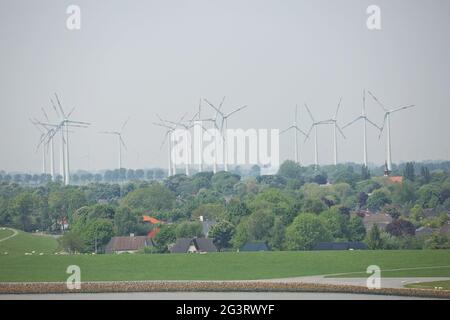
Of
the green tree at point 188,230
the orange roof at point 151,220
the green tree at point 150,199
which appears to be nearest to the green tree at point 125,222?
the orange roof at point 151,220

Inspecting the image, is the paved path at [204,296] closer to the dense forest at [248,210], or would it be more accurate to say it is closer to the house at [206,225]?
the dense forest at [248,210]

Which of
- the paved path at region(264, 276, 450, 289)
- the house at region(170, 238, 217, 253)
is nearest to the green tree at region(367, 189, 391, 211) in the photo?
the house at region(170, 238, 217, 253)

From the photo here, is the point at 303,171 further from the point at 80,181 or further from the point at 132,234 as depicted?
the point at 132,234

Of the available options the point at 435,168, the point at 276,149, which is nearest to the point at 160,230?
the point at 276,149

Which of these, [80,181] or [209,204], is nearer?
[209,204]

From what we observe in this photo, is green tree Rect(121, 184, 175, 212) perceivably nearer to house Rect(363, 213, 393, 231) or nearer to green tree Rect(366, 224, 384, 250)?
house Rect(363, 213, 393, 231)
